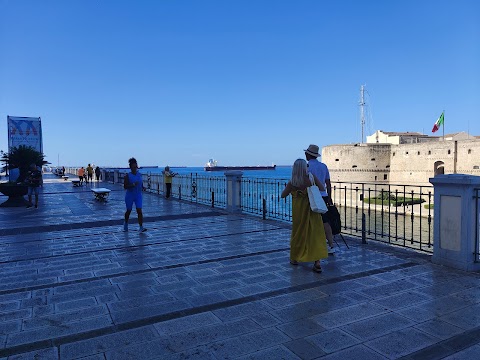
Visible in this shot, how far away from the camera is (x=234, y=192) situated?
1180 cm

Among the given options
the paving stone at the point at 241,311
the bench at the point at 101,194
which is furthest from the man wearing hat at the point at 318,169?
the bench at the point at 101,194

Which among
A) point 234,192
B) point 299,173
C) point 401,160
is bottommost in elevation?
point 234,192

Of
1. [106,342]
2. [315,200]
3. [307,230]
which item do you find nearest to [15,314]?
[106,342]

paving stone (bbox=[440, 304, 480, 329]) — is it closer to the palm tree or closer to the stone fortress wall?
the palm tree

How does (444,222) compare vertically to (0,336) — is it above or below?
above

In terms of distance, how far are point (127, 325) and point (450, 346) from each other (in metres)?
3.02

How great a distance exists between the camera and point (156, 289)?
4.69 metres

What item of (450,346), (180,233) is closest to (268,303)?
(450,346)

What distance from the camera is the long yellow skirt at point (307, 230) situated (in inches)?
208

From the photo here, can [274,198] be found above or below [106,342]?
above

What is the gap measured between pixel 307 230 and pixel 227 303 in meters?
1.76

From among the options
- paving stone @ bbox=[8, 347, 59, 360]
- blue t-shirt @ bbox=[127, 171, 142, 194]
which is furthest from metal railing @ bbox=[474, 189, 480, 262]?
blue t-shirt @ bbox=[127, 171, 142, 194]

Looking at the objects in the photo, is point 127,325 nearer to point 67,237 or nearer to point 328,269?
point 328,269

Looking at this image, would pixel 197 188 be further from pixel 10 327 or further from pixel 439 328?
pixel 439 328
